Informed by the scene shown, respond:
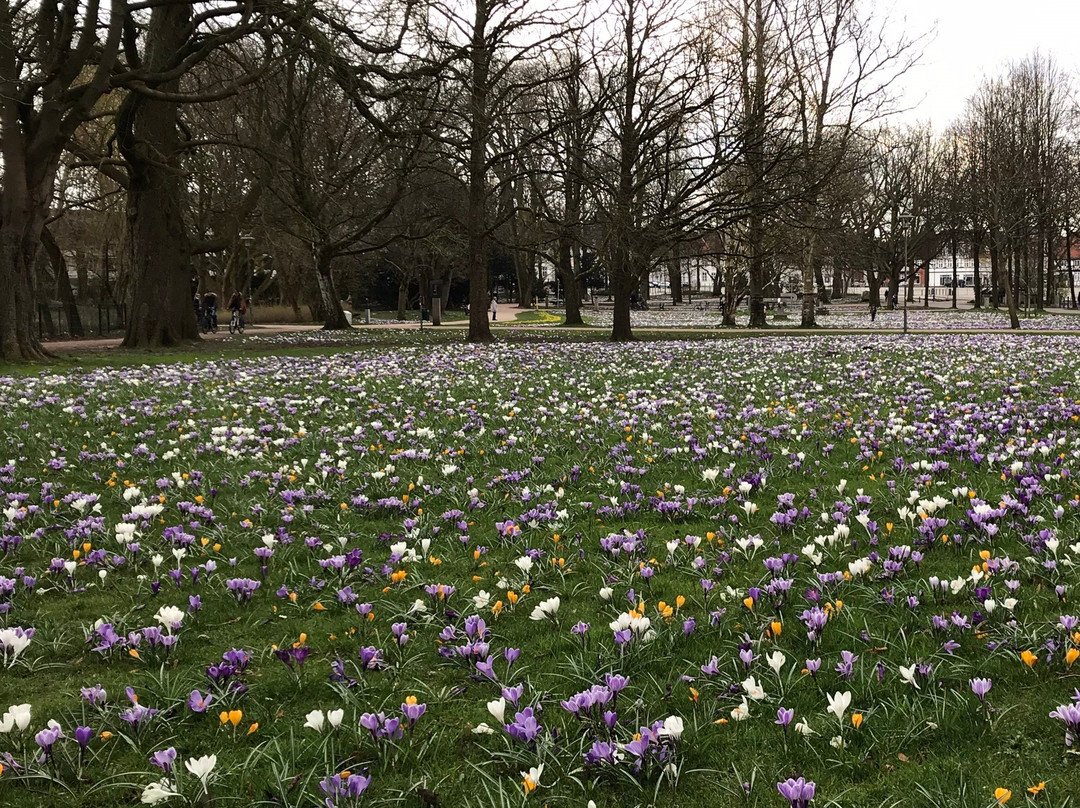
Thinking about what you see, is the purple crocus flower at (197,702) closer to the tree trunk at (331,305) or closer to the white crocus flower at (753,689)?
the white crocus flower at (753,689)

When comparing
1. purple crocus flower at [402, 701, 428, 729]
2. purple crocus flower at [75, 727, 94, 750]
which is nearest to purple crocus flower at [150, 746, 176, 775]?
purple crocus flower at [75, 727, 94, 750]

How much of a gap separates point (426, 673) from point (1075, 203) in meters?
60.4

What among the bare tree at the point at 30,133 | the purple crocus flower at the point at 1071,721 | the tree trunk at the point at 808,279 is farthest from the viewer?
the tree trunk at the point at 808,279

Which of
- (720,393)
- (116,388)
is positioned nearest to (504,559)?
(720,393)

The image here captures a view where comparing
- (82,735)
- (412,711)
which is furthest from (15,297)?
(412,711)

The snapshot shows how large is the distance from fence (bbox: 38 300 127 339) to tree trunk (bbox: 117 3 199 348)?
10.1m

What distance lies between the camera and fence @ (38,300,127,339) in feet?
107

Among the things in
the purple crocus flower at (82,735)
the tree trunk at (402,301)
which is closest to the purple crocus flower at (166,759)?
the purple crocus flower at (82,735)

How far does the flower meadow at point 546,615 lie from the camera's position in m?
2.54

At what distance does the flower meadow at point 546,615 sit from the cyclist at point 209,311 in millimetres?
31391

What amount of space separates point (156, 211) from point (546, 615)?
72.5 feet

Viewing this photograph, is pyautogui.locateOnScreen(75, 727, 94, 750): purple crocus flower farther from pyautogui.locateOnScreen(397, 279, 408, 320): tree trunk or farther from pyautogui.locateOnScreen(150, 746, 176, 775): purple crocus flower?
pyautogui.locateOnScreen(397, 279, 408, 320): tree trunk

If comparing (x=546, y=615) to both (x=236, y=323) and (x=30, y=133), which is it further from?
(x=236, y=323)

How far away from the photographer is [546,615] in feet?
12.1
